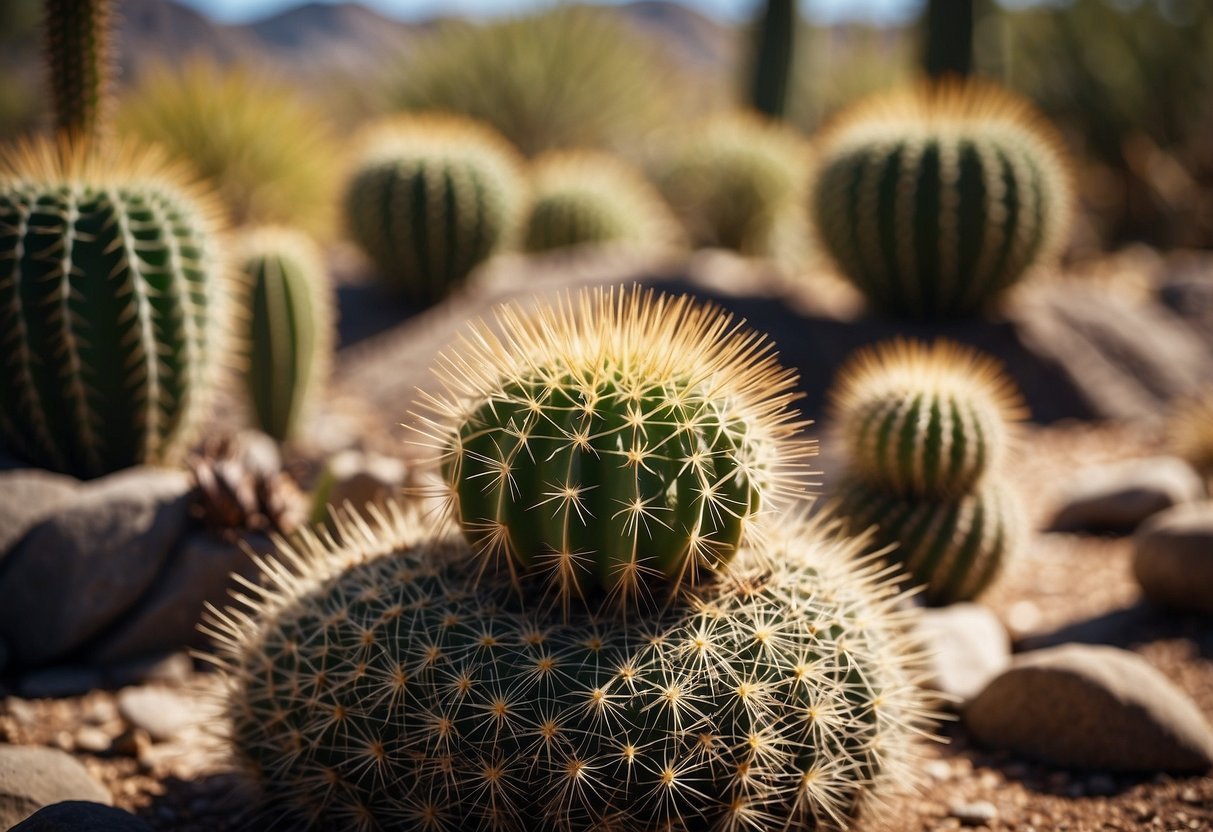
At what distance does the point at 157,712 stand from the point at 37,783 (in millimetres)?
674

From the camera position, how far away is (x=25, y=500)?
3553 mm

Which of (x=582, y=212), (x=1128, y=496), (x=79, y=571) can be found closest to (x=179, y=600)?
(x=79, y=571)

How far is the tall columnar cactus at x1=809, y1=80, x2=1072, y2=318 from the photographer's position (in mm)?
6266

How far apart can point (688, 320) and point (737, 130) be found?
791 cm

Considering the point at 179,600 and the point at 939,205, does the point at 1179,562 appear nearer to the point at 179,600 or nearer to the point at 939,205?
the point at 939,205

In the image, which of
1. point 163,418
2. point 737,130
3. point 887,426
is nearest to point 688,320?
point 887,426

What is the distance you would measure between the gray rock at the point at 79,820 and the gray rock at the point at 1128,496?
4079 mm

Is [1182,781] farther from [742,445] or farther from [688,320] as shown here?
[688,320]

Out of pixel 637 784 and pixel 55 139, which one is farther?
pixel 55 139

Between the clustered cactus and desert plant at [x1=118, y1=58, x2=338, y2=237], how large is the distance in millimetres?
6441

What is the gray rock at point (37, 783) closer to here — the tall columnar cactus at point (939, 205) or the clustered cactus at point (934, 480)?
the clustered cactus at point (934, 480)

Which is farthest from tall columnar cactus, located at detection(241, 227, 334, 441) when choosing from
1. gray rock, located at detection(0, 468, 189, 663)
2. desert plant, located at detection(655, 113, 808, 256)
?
desert plant, located at detection(655, 113, 808, 256)

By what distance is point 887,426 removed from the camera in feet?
12.4

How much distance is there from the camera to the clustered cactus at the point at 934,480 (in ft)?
12.3
